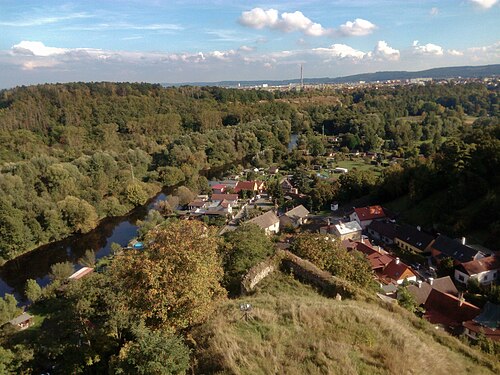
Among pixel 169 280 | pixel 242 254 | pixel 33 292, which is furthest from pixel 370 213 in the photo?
pixel 169 280

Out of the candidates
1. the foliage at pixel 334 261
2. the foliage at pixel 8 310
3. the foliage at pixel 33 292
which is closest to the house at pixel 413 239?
the foliage at pixel 334 261

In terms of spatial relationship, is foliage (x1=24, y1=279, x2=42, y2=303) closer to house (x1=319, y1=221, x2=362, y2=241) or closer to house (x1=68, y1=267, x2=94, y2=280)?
house (x1=68, y1=267, x2=94, y2=280)

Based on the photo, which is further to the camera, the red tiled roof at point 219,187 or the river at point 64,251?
the red tiled roof at point 219,187

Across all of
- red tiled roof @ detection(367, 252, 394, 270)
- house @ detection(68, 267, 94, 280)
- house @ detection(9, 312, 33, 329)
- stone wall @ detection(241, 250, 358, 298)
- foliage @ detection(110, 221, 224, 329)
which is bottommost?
house @ detection(68, 267, 94, 280)

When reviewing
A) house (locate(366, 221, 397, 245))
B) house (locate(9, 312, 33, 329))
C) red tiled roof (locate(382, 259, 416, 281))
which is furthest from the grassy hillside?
house (locate(366, 221, 397, 245))

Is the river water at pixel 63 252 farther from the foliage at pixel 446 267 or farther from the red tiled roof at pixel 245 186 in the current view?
the foliage at pixel 446 267

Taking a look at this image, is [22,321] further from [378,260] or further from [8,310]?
[378,260]
